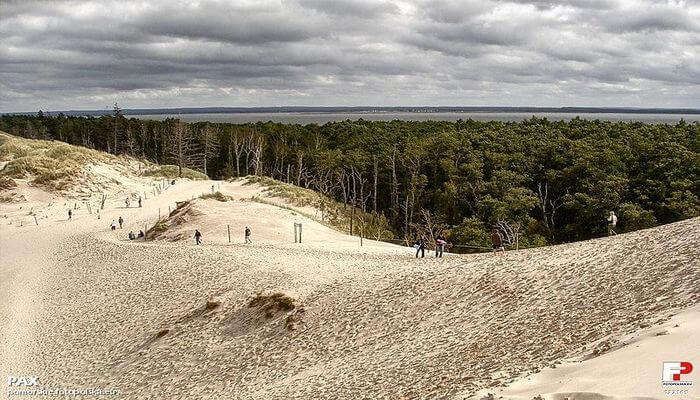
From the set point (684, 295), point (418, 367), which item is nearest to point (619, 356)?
point (684, 295)

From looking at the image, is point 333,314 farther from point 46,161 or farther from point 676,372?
point 46,161

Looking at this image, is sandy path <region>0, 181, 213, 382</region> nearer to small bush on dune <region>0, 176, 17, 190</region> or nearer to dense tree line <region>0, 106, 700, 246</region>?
small bush on dune <region>0, 176, 17, 190</region>

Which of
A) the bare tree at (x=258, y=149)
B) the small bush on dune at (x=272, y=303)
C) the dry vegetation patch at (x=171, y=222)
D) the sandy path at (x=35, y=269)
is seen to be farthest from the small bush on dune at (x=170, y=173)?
the small bush on dune at (x=272, y=303)

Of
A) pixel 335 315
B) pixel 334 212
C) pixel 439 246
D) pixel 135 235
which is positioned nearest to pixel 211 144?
pixel 334 212

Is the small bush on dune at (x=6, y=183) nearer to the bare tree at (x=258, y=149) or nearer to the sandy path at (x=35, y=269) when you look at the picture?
the sandy path at (x=35, y=269)

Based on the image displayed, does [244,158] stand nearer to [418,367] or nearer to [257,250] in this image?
[257,250]

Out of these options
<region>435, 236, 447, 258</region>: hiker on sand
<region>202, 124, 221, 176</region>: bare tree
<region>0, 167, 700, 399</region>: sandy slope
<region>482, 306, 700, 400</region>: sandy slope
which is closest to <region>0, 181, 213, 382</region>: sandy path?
<region>0, 167, 700, 399</region>: sandy slope
